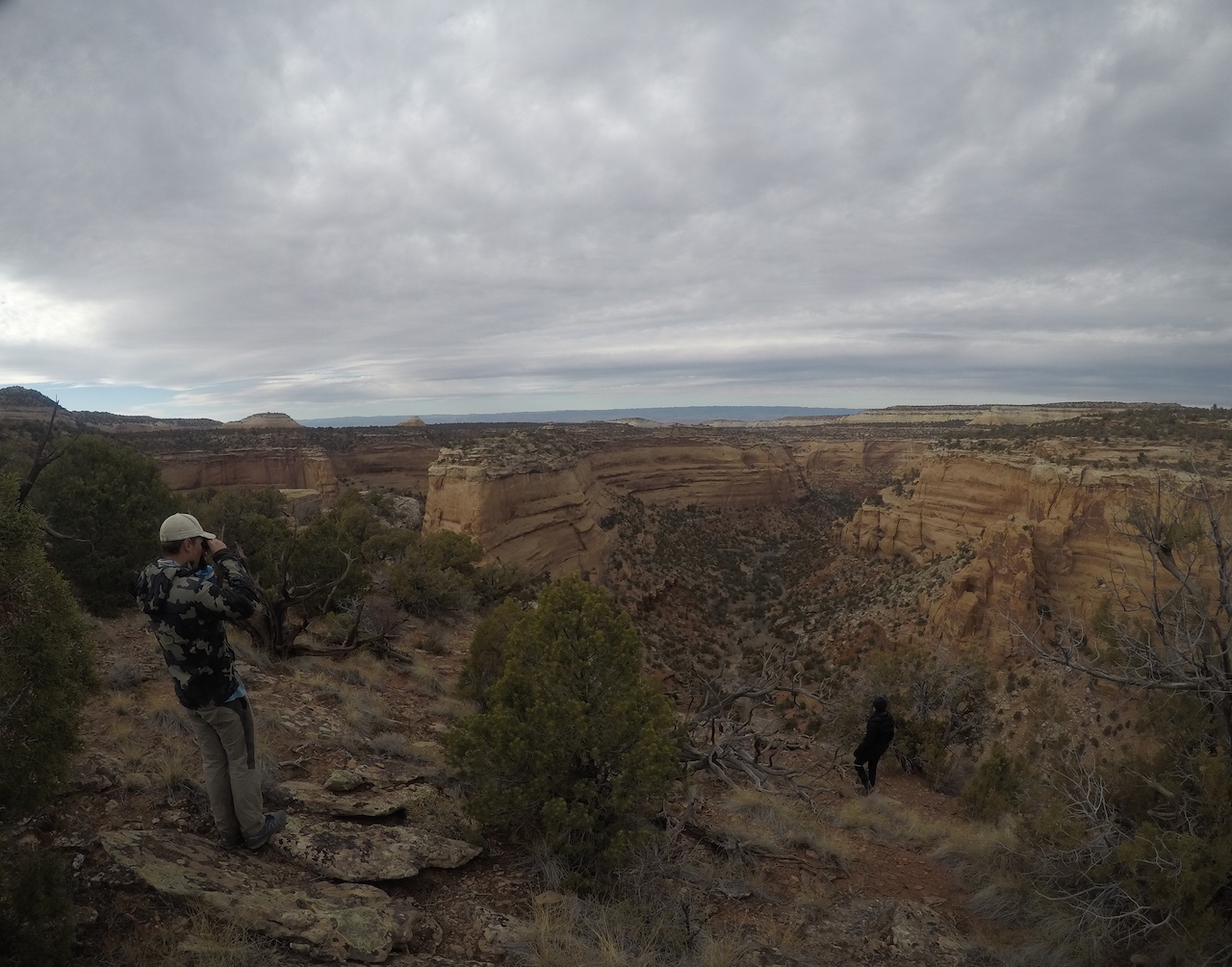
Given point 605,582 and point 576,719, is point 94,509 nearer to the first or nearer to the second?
point 576,719

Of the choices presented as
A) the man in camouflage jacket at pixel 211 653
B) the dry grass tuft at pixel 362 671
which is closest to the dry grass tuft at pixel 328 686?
the dry grass tuft at pixel 362 671

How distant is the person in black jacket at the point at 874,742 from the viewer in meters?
10.2

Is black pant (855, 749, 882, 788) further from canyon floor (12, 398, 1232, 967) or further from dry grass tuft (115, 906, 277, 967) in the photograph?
dry grass tuft (115, 906, 277, 967)

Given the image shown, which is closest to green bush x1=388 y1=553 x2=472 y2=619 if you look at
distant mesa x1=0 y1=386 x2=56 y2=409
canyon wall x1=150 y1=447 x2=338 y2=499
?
canyon wall x1=150 y1=447 x2=338 y2=499

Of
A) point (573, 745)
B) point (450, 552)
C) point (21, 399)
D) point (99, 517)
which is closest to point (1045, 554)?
point (450, 552)

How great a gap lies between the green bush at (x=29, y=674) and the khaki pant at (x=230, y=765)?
2.29 ft

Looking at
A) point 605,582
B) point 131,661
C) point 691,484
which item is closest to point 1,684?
point 131,661

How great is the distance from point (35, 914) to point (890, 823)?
9.01m

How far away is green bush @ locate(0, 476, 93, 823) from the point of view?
3611 mm

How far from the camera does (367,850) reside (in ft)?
15.5

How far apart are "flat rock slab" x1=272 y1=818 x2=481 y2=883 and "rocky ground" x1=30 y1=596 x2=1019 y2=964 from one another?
0.05ft

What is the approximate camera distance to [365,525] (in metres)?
21.2

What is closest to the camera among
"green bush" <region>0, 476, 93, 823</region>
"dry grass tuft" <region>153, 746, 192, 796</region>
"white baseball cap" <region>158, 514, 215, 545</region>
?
"green bush" <region>0, 476, 93, 823</region>

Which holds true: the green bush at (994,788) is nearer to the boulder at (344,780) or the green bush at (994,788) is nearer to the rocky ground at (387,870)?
the rocky ground at (387,870)
